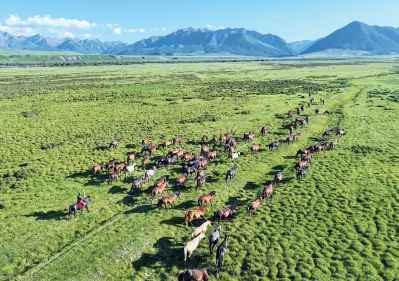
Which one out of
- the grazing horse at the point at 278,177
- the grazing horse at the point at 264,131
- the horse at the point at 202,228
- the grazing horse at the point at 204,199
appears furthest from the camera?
the grazing horse at the point at 264,131

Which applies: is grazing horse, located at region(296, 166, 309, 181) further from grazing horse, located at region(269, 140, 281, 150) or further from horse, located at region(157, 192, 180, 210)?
horse, located at region(157, 192, 180, 210)

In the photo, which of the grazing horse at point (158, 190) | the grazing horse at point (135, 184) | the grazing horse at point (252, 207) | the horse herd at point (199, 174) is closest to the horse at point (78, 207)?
the horse herd at point (199, 174)

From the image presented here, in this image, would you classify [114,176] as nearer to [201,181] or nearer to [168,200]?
[168,200]

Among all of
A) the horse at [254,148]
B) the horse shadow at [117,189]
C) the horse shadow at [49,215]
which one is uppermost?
the horse at [254,148]

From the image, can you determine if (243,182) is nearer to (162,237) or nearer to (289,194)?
(289,194)

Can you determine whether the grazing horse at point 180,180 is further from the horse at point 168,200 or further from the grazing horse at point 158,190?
the horse at point 168,200

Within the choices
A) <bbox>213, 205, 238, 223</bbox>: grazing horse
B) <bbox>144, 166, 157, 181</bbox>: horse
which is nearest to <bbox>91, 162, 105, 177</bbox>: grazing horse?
<bbox>144, 166, 157, 181</bbox>: horse

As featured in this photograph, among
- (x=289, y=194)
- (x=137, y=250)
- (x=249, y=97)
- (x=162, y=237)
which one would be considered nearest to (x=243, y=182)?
(x=289, y=194)

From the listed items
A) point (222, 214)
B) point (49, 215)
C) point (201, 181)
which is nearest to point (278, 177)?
point (201, 181)
